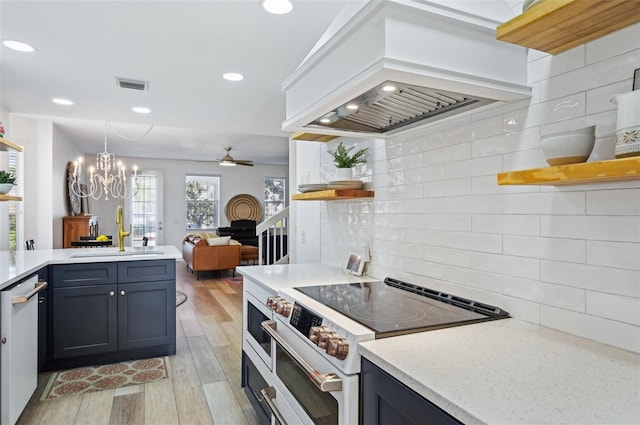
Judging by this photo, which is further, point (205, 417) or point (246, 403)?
point (246, 403)

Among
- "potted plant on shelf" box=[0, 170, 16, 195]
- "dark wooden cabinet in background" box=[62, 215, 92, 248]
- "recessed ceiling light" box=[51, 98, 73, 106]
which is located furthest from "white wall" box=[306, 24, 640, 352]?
"dark wooden cabinet in background" box=[62, 215, 92, 248]

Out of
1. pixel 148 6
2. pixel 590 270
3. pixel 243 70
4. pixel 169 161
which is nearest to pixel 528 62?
pixel 590 270

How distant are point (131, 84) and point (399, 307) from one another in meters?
2.61

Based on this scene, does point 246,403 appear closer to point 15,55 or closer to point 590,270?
point 590,270

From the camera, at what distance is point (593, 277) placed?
47.8 inches

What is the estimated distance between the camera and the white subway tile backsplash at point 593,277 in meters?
1.12

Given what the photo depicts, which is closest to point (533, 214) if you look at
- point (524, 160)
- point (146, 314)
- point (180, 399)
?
point (524, 160)

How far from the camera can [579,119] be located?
49.4 inches

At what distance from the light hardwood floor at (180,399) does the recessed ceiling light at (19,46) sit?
222 centimetres

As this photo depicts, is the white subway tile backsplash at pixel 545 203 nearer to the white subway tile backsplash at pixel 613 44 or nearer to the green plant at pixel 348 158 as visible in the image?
the white subway tile backsplash at pixel 613 44

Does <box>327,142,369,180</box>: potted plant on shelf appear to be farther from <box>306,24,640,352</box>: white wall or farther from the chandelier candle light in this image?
the chandelier candle light

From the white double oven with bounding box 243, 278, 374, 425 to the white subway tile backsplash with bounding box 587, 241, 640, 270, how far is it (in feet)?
2.37

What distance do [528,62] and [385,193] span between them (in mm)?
992

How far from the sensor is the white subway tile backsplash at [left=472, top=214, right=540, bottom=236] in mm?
1397
